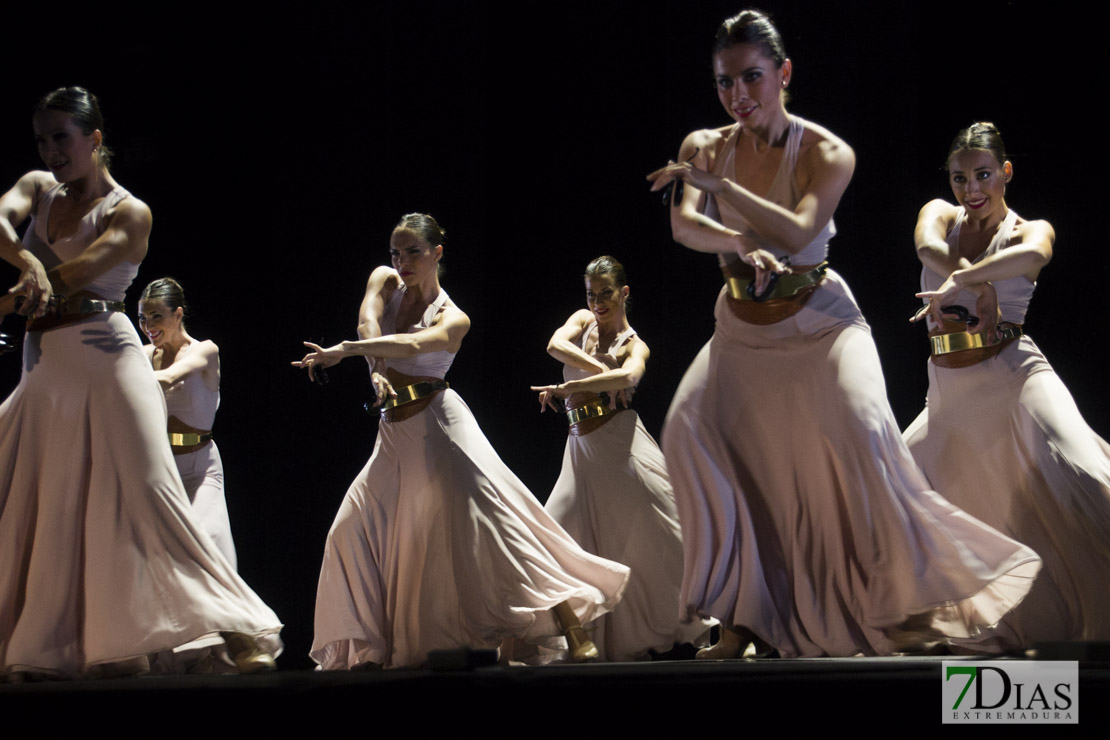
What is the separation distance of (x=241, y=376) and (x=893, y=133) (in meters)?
4.12

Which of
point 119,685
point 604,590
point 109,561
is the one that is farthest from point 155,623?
point 604,590

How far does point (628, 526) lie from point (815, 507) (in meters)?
2.37

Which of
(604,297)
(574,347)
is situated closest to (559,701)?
(574,347)

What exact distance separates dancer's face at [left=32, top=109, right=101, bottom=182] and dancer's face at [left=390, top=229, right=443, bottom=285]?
1573 mm

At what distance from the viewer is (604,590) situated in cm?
564

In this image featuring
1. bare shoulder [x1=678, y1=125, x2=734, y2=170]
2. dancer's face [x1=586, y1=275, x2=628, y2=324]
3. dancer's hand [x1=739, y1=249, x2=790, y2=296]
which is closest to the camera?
dancer's hand [x1=739, y1=249, x2=790, y2=296]

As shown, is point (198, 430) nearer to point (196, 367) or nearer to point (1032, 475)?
point (196, 367)

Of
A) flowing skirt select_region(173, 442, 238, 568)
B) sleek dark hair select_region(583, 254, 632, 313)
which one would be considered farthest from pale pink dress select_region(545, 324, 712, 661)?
flowing skirt select_region(173, 442, 238, 568)

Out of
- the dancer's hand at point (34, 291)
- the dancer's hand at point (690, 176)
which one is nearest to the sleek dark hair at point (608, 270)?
the dancer's hand at point (690, 176)

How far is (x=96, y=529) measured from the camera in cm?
439

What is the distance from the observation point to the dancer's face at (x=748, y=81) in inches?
165

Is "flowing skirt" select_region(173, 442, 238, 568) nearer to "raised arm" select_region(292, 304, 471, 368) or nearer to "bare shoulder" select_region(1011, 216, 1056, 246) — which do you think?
"raised arm" select_region(292, 304, 471, 368)

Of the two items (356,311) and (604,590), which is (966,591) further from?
(356,311)

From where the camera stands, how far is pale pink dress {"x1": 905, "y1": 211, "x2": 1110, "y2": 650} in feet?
14.9
